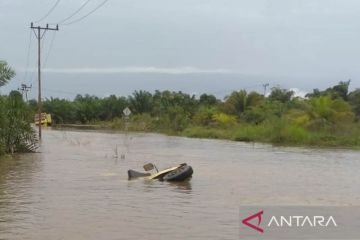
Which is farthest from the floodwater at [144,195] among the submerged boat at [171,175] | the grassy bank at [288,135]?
the grassy bank at [288,135]

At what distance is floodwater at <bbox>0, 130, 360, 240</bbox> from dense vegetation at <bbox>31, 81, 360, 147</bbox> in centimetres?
2100

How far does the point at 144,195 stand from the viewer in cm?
1523

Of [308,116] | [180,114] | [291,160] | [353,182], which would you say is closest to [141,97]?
[180,114]

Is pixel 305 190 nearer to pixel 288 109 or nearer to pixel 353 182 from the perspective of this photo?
pixel 353 182

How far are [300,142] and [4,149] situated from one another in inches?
1019

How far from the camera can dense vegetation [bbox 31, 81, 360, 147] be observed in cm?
4791

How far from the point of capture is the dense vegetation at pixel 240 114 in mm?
47906

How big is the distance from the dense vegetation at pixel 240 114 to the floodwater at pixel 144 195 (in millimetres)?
20996

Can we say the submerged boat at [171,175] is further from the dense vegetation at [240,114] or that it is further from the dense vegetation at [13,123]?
the dense vegetation at [240,114]

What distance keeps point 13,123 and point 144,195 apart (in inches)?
518

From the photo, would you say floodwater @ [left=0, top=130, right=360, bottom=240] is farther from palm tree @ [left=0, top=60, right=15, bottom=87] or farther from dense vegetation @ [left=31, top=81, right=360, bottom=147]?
dense vegetation @ [left=31, top=81, right=360, bottom=147]

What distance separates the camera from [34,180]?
18234 mm

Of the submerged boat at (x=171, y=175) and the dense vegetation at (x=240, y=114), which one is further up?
the dense vegetation at (x=240, y=114)

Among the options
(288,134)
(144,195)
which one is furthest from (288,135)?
(144,195)
